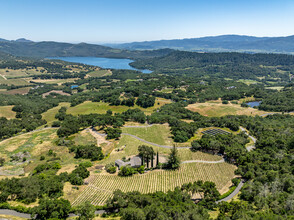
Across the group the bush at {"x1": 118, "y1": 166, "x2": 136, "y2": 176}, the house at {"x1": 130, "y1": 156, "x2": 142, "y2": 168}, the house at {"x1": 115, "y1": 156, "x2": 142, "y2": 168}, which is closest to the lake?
the house at {"x1": 130, "y1": 156, "x2": 142, "y2": 168}

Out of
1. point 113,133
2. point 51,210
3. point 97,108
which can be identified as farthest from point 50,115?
point 51,210

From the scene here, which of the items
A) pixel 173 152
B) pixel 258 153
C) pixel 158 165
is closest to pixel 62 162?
pixel 158 165

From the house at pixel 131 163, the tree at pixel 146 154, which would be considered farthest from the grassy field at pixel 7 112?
the tree at pixel 146 154

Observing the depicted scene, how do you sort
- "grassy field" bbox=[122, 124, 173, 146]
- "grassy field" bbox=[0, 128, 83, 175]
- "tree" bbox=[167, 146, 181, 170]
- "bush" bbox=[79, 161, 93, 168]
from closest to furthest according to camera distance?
"tree" bbox=[167, 146, 181, 170]
"bush" bbox=[79, 161, 93, 168]
"grassy field" bbox=[0, 128, 83, 175]
"grassy field" bbox=[122, 124, 173, 146]

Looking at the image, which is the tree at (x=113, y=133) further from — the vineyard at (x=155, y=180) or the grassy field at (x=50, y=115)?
the grassy field at (x=50, y=115)

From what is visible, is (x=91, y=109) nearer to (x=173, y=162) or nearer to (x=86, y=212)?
(x=173, y=162)

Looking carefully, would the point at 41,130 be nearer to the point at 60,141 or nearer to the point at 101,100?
the point at 60,141

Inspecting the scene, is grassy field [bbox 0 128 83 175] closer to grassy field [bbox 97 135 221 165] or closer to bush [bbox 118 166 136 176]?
grassy field [bbox 97 135 221 165]
